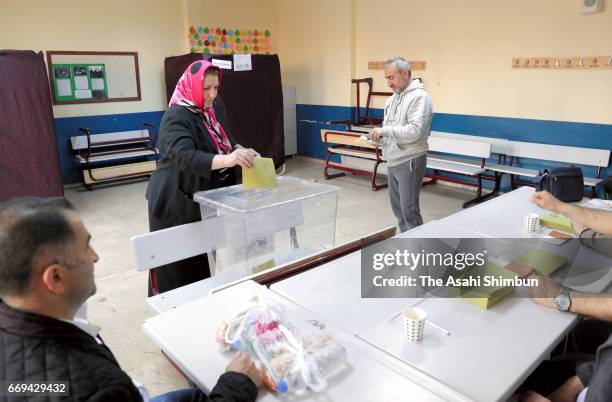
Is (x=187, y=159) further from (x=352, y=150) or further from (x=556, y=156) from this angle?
(x=352, y=150)

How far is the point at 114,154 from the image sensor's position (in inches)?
241

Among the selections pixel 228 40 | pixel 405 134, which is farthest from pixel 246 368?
pixel 228 40

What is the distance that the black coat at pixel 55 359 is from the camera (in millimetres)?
838

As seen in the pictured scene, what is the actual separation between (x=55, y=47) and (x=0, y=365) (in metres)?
5.92

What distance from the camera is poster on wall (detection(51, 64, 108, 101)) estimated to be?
5.78m

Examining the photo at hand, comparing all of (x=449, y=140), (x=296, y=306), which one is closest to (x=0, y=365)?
(x=296, y=306)

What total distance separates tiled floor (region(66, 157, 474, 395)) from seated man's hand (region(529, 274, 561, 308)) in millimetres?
1660

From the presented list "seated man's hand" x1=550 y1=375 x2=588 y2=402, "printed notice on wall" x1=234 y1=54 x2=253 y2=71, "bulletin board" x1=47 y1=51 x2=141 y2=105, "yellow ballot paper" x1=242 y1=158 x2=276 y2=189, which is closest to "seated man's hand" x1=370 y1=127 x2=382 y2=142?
"yellow ballot paper" x1=242 y1=158 x2=276 y2=189

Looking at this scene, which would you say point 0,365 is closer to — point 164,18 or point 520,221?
point 520,221

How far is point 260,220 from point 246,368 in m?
1.23

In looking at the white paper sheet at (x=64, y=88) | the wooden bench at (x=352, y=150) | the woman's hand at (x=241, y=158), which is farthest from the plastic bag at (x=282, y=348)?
the white paper sheet at (x=64, y=88)

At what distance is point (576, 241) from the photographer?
6.63ft

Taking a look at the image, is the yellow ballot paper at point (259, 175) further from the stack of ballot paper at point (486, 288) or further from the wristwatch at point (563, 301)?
the wristwatch at point (563, 301)
